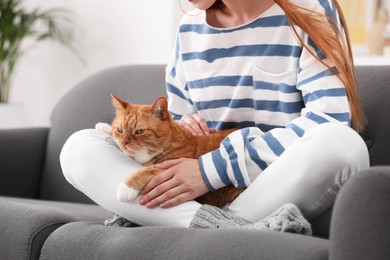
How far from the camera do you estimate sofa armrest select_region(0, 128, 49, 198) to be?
2.71 m

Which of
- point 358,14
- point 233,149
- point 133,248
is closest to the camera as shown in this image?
point 133,248

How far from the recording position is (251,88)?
6.27ft

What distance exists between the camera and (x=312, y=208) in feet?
5.14

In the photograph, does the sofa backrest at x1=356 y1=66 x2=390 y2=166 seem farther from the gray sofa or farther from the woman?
the woman

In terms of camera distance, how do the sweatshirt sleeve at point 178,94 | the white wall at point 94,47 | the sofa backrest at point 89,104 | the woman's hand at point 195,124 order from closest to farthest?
1. the woman's hand at point 195,124
2. the sweatshirt sleeve at point 178,94
3. the sofa backrest at point 89,104
4. the white wall at point 94,47

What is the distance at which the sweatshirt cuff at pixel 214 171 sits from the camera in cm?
166

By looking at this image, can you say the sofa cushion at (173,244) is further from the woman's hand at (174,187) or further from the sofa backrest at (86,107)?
the sofa backrest at (86,107)

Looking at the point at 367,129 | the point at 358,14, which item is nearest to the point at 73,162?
the point at 367,129

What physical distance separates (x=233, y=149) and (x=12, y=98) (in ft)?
9.83

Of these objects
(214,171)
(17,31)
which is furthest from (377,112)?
(17,31)

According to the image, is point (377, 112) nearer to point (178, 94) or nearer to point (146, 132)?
point (178, 94)

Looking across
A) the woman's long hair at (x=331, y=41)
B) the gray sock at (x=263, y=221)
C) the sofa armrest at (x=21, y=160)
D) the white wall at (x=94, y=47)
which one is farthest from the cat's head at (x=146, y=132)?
the white wall at (x=94, y=47)

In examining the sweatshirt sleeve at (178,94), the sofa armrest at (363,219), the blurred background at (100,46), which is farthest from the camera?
the blurred background at (100,46)

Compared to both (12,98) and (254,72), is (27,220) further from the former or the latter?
(12,98)
